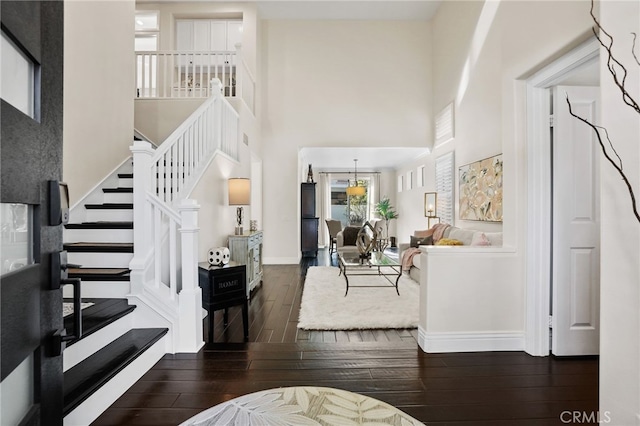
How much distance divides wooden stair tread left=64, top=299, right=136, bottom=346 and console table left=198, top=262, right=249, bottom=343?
1.89 feet

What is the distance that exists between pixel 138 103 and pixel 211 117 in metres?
2.04

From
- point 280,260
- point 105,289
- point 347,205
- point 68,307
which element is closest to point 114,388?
Answer: point 68,307

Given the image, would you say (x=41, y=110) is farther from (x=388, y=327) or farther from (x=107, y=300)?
(x=388, y=327)

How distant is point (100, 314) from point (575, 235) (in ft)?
→ 11.9

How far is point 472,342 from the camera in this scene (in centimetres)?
268

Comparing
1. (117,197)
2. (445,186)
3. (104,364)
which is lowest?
(104,364)

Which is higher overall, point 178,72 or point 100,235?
point 178,72

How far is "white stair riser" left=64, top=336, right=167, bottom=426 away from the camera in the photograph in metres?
1.66

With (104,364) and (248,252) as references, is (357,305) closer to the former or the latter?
(248,252)

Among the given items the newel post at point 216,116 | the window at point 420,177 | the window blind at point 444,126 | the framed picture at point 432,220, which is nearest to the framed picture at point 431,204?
the framed picture at point 432,220

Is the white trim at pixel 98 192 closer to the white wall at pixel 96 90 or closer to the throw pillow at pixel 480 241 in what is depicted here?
the white wall at pixel 96 90

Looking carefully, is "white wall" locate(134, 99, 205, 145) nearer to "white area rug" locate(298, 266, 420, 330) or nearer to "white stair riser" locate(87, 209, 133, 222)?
"white stair riser" locate(87, 209, 133, 222)

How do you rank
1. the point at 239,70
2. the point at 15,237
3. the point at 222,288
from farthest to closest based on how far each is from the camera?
the point at 239,70
the point at 222,288
the point at 15,237

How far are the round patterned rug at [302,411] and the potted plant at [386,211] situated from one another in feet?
31.0
